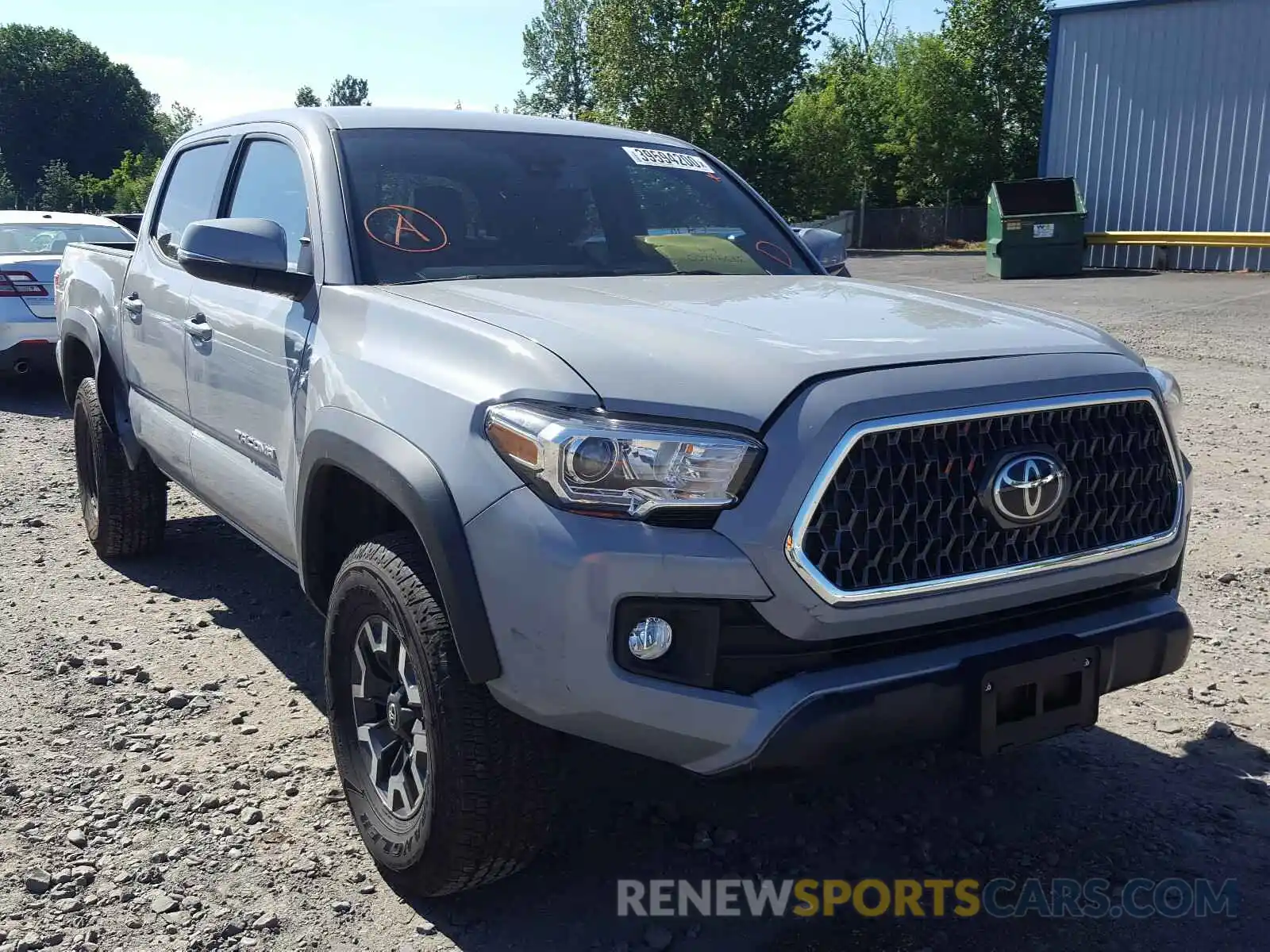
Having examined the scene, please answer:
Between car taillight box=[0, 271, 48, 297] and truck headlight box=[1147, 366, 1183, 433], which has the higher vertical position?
truck headlight box=[1147, 366, 1183, 433]

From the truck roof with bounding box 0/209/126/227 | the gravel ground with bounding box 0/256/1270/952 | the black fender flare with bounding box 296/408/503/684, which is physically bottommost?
the gravel ground with bounding box 0/256/1270/952

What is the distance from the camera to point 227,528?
616cm

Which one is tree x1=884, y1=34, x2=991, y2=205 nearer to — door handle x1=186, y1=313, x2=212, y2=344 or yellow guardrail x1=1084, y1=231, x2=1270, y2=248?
yellow guardrail x1=1084, y1=231, x2=1270, y2=248

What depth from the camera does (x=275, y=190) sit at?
149 inches

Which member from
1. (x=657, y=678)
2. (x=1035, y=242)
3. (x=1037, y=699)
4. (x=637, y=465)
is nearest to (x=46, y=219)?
(x=637, y=465)

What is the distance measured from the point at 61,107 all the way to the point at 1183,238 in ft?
268

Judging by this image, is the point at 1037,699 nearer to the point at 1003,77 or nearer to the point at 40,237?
the point at 40,237

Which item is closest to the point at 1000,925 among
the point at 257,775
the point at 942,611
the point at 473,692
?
the point at 942,611

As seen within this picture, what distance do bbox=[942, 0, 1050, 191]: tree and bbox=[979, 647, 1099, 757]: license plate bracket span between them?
40.4 metres

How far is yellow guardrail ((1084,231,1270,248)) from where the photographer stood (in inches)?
822

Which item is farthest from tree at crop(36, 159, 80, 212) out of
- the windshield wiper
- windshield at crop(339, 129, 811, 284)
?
the windshield wiper

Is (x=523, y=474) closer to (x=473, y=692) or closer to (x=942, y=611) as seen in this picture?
(x=473, y=692)

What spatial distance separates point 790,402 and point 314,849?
5.74 feet

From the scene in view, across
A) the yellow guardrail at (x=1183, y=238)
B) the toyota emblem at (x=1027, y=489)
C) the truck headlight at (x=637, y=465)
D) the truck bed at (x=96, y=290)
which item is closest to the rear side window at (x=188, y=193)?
the truck bed at (x=96, y=290)
